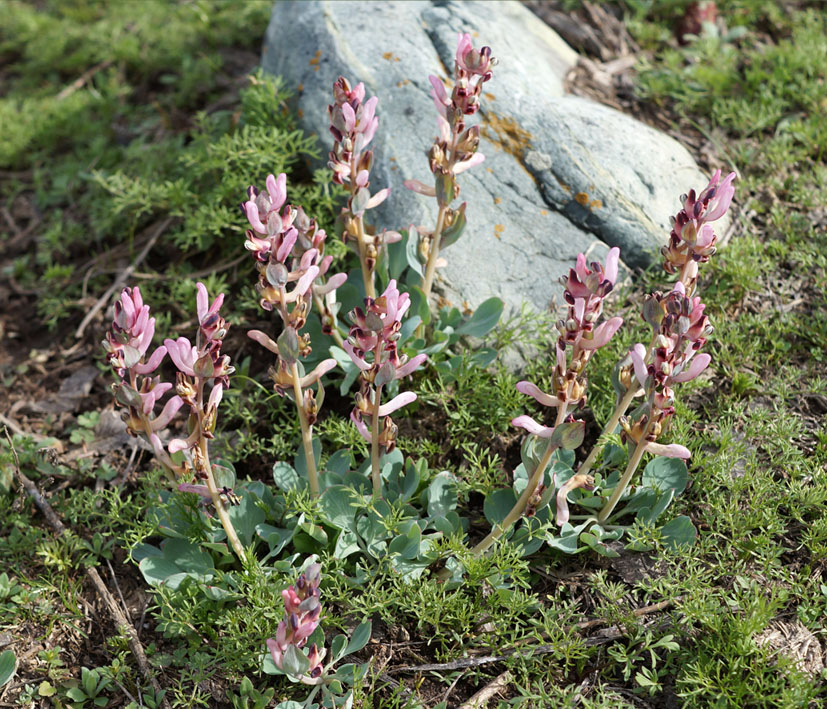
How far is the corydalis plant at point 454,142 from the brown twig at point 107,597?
199 centimetres

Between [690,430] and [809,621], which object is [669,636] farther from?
[690,430]

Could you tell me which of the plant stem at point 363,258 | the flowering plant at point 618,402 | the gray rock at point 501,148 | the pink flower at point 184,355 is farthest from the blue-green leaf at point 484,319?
the pink flower at point 184,355

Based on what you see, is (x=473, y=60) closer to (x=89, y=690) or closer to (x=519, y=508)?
(x=519, y=508)

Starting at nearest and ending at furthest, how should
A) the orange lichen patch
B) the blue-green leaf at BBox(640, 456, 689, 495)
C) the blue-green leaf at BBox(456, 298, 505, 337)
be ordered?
the blue-green leaf at BBox(640, 456, 689, 495) → the blue-green leaf at BBox(456, 298, 505, 337) → the orange lichen patch

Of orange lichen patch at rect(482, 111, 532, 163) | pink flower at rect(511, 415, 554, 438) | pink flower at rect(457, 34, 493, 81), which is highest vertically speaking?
pink flower at rect(457, 34, 493, 81)

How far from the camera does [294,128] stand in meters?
4.60

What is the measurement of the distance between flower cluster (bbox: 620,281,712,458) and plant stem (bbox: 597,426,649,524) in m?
0.02

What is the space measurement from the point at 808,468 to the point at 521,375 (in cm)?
136

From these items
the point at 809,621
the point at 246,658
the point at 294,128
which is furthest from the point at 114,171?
the point at 809,621

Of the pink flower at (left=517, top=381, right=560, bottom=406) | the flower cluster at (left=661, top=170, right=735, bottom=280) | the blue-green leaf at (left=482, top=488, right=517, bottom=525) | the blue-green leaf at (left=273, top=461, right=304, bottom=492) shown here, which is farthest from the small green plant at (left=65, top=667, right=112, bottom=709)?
the flower cluster at (left=661, top=170, right=735, bottom=280)

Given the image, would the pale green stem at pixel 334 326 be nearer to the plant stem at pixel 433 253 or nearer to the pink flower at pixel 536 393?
the plant stem at pixel 433 253

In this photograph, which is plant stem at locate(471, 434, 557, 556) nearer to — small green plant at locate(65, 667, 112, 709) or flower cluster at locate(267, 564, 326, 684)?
flower cluster at locate(267, 564, 326, 684)

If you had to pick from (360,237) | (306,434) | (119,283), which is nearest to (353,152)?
(360,237)

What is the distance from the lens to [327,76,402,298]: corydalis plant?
3.02 meters
